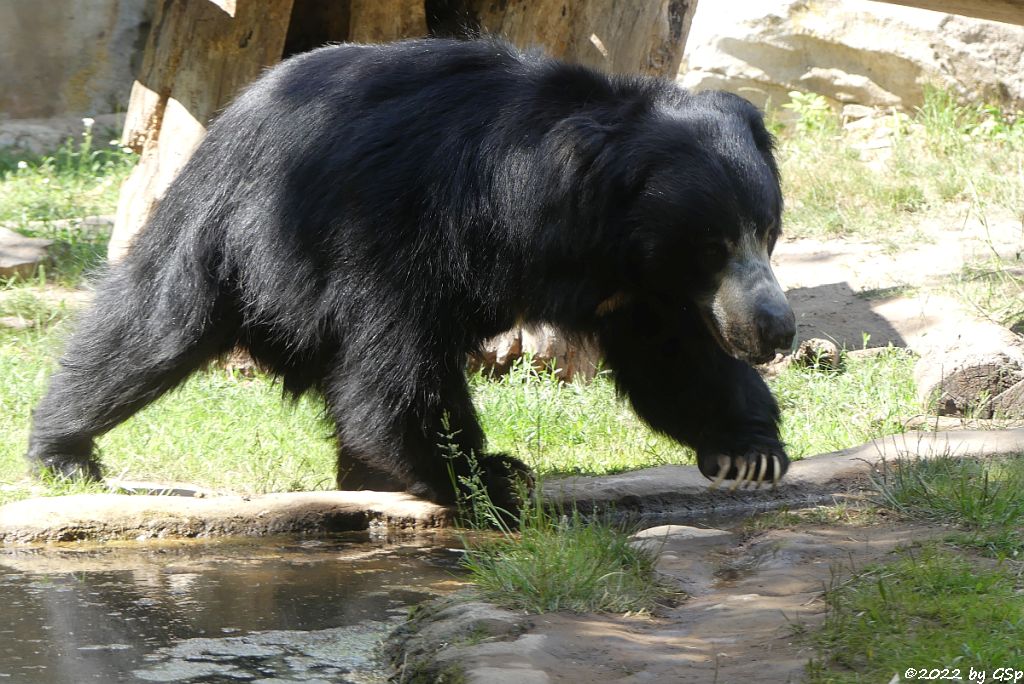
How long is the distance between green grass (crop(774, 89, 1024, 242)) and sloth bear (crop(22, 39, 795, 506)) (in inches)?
166

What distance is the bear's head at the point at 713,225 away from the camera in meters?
3.55

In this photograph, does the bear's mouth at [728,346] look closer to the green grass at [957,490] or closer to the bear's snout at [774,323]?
the bear's snout at [774,323]

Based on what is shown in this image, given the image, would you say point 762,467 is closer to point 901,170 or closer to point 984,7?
point 984,7

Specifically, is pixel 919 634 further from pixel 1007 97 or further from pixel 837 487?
pixel 1007 97

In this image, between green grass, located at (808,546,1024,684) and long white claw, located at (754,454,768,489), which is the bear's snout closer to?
long white claw, located at (754,454,768,489)

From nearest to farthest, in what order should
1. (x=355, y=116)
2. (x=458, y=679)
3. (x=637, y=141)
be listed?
(x=458, y=679), (x=637, y=141), (x=355, y=116)

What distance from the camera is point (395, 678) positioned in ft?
8.99

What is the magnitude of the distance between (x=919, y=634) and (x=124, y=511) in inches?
92.1

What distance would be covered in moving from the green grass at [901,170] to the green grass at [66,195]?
450cm

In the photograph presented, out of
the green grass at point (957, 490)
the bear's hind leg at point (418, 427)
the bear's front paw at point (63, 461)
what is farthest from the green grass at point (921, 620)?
the bear's front paw at point (63, 461)

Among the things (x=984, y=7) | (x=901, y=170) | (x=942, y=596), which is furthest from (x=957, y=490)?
(x=901, y=170)

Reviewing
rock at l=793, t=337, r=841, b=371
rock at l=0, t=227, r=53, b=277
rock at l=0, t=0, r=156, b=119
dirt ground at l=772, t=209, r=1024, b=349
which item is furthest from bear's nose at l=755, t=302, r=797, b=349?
rock at l=0, t=0, r=156, b=119

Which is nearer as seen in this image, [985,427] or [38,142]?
[985,427]

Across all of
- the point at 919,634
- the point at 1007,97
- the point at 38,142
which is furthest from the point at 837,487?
the point at 38,142
